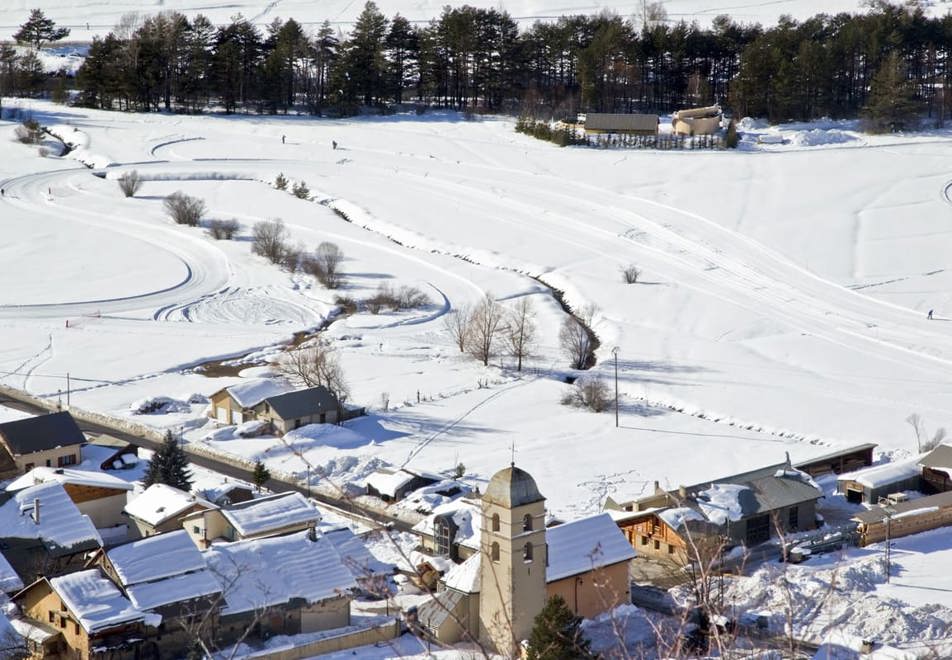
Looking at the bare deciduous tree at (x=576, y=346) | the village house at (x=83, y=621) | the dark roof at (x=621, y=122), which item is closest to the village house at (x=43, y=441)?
the village house at (x=83, y=621)

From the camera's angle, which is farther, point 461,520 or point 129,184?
point 129,184

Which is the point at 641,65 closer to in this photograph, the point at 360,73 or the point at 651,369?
the point at 360,73

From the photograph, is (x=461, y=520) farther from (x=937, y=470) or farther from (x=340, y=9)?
(x=340, y=9)

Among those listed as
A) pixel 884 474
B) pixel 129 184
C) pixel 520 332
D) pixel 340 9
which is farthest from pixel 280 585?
pixel 340 9

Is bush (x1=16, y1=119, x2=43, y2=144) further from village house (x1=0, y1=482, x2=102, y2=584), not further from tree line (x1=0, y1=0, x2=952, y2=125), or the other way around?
village house (x1=0, y1=482, x2=102, y2=584)

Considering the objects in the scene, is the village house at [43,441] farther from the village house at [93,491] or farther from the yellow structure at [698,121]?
the yellow structure at [698,121]

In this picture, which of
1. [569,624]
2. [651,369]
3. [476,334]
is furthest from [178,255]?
[569,624]
